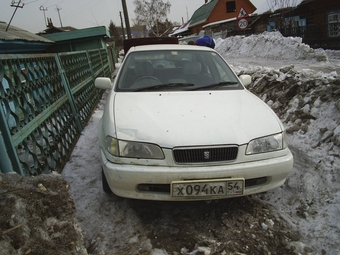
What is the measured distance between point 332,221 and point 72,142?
3570 millimetres

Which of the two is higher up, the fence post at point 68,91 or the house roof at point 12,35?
the house roof at point 12,35

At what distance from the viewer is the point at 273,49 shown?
41.5ft

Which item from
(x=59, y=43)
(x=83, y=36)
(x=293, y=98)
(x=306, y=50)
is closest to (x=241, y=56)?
(x=306, y=50)

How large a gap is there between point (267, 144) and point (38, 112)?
246 cm

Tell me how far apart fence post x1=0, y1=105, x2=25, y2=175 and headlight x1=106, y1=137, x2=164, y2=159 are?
0.83m

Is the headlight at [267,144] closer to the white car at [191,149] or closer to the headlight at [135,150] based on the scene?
the white car at [191,149]

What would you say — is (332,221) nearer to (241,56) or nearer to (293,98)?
(293,98)

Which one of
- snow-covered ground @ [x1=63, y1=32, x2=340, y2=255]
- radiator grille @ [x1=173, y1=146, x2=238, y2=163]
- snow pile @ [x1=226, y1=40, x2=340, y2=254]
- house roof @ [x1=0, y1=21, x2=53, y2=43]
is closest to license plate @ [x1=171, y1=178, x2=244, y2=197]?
radiator grille @ [x1=173, y1=146, x2=238, y2=163]

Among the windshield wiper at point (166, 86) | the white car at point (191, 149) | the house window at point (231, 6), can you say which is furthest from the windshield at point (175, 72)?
the house window at point (231, 6)

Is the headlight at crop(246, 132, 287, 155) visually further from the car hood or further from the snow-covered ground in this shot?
the snow-covered ground

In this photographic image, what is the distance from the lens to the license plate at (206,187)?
6.75ft

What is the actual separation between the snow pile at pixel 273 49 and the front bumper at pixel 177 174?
966cm

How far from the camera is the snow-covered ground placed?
2.15 m

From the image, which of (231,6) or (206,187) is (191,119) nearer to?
(206,187)
